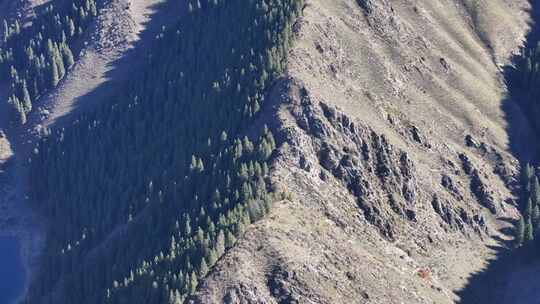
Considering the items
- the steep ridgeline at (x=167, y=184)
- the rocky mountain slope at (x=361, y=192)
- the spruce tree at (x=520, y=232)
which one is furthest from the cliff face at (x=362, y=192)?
the steep ridgeline at (x=167, y=184)

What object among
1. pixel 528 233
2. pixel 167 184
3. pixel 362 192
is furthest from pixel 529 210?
pixel 167 184

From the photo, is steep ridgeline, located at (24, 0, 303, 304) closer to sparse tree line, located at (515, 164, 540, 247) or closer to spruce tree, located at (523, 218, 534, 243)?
sparse tree line, located at (515, 164, 540, 247)

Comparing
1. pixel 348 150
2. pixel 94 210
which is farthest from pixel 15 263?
pixel 348 150

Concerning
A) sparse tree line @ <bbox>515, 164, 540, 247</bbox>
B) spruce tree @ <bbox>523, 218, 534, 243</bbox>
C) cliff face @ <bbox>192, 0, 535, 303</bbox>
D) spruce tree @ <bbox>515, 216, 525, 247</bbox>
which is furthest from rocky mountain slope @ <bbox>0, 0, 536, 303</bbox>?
spruce tree @ <bbox>523, 218, 534, 243</bbox>

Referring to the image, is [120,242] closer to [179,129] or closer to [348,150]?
[179,129]

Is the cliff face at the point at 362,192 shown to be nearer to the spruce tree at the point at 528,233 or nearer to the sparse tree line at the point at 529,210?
the sparse tree line at the point at 529,210
